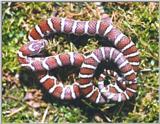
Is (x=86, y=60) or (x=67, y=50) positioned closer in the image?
(x=86, y=60)

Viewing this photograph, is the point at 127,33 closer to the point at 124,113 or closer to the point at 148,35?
the point at 148,35

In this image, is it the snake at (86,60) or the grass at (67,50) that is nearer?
the snake at (86,60)

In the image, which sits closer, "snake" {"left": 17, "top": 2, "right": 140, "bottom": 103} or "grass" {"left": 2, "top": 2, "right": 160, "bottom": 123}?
"snake" {"left": 17, "top": 2, "right": 140, "bottom": 103}
